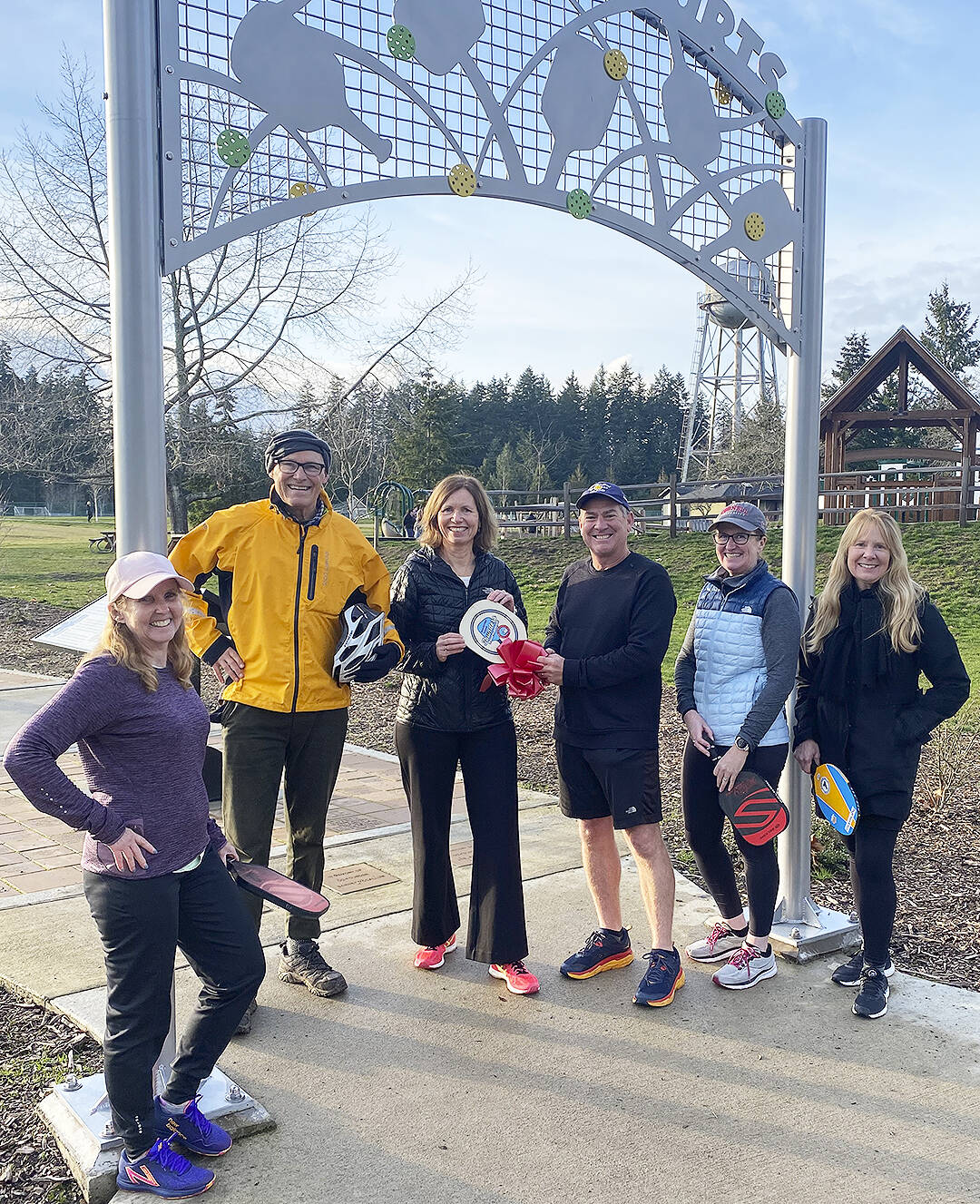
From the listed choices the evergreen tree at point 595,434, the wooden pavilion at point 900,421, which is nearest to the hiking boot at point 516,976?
the wooden pavilion at point 900,421

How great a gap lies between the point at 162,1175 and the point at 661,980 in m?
1.76

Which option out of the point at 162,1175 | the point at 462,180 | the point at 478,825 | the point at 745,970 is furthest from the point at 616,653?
the point at 162,1175

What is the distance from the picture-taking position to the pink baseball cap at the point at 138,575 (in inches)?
98.0

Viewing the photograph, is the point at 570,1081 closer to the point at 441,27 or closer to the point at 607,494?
the point at 607,494

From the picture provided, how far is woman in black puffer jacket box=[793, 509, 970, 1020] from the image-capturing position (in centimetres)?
354

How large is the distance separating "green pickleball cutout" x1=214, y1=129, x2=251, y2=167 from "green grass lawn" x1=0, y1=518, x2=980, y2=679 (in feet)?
32.2

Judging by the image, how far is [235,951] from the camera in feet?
8.69

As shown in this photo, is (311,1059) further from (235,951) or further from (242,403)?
(242,403)

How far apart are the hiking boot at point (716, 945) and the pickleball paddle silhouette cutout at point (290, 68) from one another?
314 centimetres

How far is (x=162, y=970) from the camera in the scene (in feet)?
8.30

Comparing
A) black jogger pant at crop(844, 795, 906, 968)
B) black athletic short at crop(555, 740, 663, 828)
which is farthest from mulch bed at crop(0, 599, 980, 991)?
black athletic short at crop(555, 740, 663, 828)

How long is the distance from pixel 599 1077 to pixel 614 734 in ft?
3.72

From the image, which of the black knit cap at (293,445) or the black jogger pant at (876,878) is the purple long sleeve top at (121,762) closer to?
the black knit cap at (293,445)

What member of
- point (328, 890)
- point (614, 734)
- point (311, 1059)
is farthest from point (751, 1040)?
point (328, 890)
